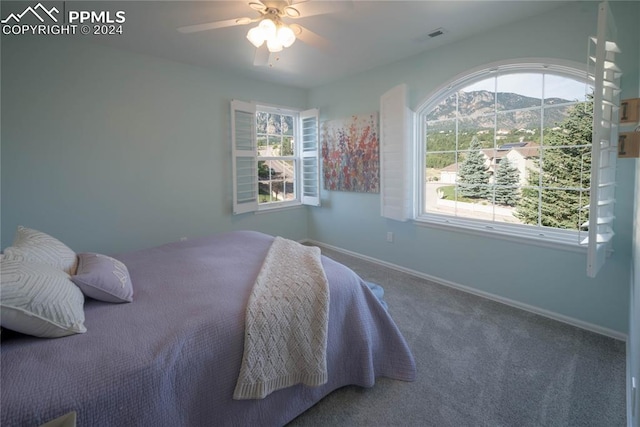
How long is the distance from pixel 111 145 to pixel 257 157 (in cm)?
165

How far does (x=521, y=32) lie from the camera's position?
8.38 feet

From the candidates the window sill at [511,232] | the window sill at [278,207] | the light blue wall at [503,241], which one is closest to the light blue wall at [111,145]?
the window sill at [278,207]

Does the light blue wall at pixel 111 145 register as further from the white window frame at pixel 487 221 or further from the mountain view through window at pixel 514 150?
the mountain view through window at pixel 514 150

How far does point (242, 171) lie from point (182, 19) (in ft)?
6.00

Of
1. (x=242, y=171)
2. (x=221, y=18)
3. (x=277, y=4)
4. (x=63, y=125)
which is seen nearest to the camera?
(x=277, y=4)

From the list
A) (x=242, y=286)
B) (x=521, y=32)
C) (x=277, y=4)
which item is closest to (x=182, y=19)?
(x=277, y=4)

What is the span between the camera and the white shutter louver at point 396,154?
332 cm

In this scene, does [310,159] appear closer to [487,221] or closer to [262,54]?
[262,54]

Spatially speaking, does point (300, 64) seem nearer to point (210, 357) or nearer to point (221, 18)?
point (221, 18)

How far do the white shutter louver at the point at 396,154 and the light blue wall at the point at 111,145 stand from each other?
71.8 inches

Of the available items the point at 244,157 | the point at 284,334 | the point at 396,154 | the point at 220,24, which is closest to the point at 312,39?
the point at 220,24

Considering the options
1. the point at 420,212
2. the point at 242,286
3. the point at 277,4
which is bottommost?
the point at 242,286

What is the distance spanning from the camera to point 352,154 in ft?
13.4

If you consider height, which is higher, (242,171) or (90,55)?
(90,55)
